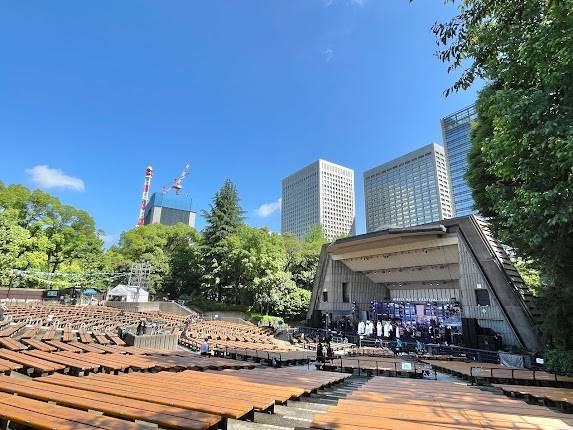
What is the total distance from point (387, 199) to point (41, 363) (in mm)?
128511

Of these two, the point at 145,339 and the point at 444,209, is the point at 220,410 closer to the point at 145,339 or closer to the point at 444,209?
the point at 145,339

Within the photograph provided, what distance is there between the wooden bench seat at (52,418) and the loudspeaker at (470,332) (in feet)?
72.7

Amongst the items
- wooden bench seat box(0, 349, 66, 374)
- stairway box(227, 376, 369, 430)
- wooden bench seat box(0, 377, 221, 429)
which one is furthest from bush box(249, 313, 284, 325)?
wooden bench seat box(0, 377, 221, 429)

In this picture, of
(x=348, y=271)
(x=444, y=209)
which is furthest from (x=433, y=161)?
(x=348, y=271)

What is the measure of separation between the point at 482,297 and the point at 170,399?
2165 cm

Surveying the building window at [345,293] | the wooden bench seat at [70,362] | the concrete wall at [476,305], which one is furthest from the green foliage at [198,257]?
the wooden bench seat at [70,362]

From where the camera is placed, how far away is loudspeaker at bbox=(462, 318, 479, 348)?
19587 mm

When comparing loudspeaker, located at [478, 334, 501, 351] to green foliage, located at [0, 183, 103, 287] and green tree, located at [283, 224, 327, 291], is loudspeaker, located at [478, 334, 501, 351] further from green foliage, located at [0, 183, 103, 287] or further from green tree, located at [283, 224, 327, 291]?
green foliage, located at [0, 183, 103, 287]

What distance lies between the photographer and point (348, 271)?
31.0 m

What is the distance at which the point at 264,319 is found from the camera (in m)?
31.5

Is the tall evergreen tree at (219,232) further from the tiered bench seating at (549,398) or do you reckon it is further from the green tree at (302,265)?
the tiered bench seating at (549,398)

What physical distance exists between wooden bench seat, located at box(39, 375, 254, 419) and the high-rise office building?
104977 mm

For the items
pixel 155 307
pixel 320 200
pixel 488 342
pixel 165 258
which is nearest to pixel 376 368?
pixel 488 342

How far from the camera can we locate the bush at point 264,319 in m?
31.4
